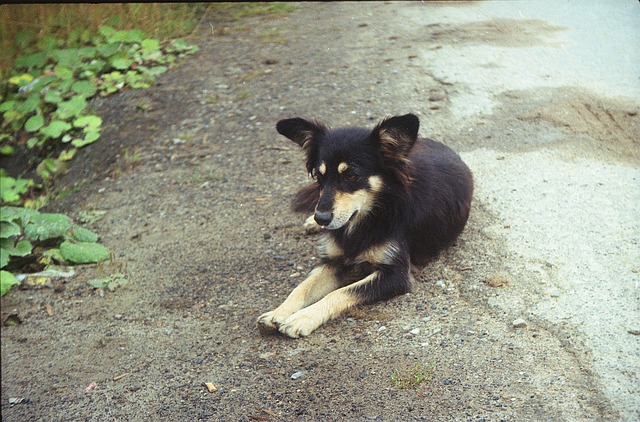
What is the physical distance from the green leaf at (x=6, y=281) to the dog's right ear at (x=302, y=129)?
2.50 metres

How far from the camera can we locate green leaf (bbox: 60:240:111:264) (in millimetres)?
5625

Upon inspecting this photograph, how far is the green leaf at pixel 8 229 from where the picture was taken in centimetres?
567

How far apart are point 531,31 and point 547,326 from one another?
135 inches

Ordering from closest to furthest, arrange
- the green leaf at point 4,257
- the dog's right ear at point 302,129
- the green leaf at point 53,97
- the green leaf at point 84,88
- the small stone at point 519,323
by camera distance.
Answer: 1. the small stone at point 519,323
2. the dog's right ear at point 302,129
3. the green leaf at point 4,257
4. the green leaf at point 53,97
5. the green leaf at point 84,88

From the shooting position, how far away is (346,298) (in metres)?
4.18

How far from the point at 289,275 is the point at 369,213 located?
78cm

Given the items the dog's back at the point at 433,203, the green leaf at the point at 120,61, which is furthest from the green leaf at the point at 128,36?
the dog's back at the point at 433,203

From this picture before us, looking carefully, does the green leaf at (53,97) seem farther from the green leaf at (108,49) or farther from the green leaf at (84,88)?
the green leaf at (108,49)

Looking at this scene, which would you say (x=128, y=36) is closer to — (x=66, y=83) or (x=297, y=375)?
(x=66, y=83)

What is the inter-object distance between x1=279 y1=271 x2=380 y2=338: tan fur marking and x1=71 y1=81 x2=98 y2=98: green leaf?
5.28 m

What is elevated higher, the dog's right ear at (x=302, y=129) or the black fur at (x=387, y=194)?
the dog's right ear at (x=302, y=129)

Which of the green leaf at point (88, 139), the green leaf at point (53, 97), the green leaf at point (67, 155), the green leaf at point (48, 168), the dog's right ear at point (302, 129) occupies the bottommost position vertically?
the green leaf at point (48, 168)

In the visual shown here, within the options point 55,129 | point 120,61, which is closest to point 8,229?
point 55,129

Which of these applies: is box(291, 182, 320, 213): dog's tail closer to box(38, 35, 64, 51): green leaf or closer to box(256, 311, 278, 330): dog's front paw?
box(256, 311, 278, 330): dog's front paw
